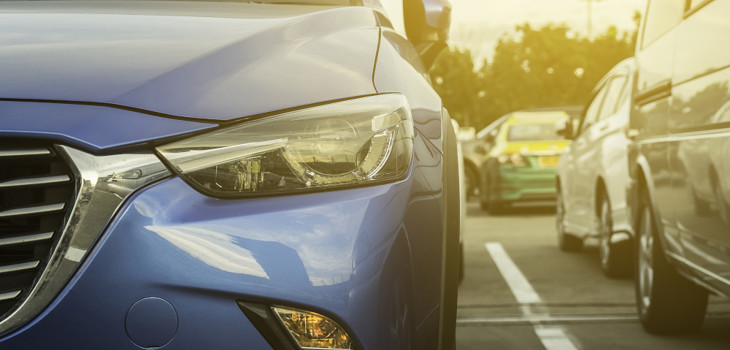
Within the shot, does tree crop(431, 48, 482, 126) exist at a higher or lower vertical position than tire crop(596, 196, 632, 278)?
higher

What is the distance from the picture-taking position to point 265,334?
7.29 ft

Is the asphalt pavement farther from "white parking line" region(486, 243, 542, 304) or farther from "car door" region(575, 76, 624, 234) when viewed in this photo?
"car door" region(575, 76, 624, 234)

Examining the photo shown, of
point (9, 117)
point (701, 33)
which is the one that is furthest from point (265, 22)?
point (701, 33)

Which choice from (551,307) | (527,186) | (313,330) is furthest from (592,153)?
(527,186)

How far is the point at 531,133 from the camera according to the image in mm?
16844

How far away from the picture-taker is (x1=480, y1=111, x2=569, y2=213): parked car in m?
16.5

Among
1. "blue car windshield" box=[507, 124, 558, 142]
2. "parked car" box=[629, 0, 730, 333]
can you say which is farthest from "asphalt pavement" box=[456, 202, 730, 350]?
"blue car windshield" box=[507, 124, 558, 142]

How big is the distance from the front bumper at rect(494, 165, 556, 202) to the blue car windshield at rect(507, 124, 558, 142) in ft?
1.66

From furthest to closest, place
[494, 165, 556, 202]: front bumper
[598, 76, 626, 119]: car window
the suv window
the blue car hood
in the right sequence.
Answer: [494, 165, 556, 202]: front bumper < [598, 76, 626, 119]: car window < the suv window < the blue car hood

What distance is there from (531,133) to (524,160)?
452 mm

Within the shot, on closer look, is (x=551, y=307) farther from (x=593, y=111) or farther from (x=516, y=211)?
(x=516, y=211)

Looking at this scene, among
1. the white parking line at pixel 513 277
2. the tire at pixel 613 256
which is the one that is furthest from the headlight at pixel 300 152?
the tire at pixel 613 256

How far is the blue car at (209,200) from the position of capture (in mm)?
2154

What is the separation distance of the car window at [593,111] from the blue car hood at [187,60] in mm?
6189
